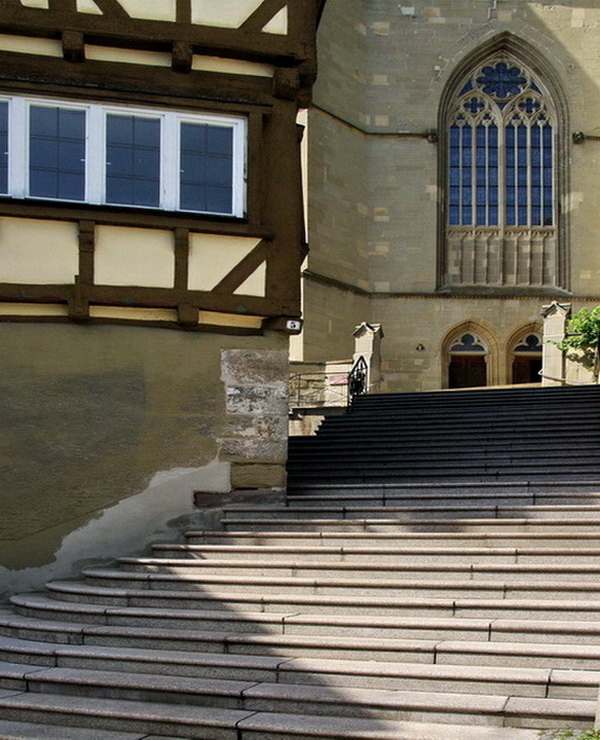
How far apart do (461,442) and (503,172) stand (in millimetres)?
19631

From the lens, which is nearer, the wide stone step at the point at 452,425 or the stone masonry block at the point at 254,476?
the stone masonry block at the point at 254,476

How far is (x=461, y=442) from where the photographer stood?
1450 centimetres

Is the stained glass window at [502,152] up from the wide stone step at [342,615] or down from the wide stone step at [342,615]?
up

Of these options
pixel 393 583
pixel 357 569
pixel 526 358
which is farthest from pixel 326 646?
pixel 526 358

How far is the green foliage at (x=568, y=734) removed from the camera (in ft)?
22.3

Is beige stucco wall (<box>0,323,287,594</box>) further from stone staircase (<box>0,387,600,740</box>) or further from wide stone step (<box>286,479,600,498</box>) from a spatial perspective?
wide stone step (<box>286,479,600,498</box>)

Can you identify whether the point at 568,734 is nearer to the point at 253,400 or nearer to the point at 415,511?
the point at 415,511

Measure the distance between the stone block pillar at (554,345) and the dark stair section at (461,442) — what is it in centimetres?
546

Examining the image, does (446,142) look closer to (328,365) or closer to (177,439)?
(328,365)

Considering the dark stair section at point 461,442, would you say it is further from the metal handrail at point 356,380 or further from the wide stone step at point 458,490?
the metal handrail at point 356,380

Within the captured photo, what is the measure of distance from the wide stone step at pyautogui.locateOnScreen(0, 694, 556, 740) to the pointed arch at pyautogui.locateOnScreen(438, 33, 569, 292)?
25.0m

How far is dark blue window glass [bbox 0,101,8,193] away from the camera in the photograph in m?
11.8

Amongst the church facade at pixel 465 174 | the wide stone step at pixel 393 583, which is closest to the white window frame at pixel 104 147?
the wide stone step at pixel 393 583

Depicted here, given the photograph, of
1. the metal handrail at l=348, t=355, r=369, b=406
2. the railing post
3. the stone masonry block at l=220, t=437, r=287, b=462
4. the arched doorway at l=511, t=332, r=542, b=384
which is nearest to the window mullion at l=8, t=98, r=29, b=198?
the stone masonry block at l=220, t=437, r=287, b=462
